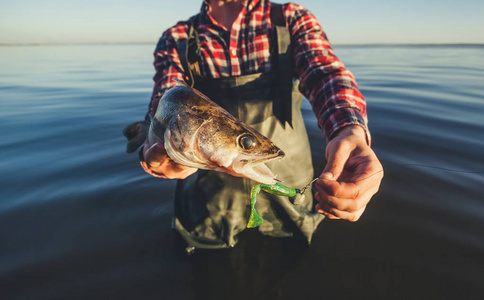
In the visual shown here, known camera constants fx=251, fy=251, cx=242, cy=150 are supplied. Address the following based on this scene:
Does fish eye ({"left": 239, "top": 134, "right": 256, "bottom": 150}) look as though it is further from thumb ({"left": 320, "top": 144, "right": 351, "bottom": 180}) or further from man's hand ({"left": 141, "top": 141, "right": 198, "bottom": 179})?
A: man's hand ({"left": 141, "top": 141, "right": 198, "bottom": 179})

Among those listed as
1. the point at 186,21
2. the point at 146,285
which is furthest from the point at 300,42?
the point at 146,285

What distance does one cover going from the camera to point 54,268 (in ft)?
9.00

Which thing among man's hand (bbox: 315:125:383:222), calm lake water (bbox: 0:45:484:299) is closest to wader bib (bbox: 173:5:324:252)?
calm lake water (bbox: 0:45:484:299)

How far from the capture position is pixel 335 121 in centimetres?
185

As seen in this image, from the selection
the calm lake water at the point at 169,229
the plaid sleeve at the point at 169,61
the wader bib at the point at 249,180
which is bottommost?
the calm lake water at the point at 169,229

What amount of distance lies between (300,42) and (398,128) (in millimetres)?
4854

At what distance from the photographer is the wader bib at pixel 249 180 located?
2316 mm

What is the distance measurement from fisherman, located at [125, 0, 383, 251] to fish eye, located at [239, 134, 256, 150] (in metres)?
0.65

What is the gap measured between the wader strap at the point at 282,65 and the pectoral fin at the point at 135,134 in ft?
4.22

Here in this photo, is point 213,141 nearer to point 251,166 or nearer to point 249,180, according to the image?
point 251,166

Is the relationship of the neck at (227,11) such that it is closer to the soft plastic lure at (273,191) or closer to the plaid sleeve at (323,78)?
the plaid sleeve at (323,78)

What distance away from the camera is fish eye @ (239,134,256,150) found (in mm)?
1462

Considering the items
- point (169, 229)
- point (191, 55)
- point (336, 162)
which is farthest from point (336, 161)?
point (169, 229)

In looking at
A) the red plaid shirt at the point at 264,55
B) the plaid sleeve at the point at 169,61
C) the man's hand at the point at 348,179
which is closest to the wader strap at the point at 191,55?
the red plaid shirt at the point at 264,55
